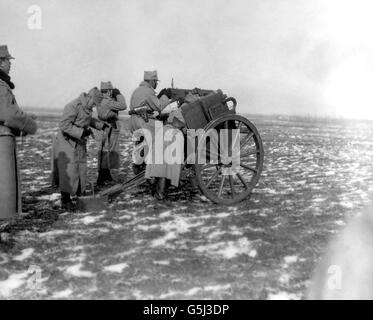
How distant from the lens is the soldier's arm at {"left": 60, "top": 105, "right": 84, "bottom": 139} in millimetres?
6086

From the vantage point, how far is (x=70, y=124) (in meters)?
6.13

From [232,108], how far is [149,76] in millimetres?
1930

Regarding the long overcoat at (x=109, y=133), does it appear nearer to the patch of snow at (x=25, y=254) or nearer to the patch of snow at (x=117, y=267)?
the patch of snow at (x=25, y=254)

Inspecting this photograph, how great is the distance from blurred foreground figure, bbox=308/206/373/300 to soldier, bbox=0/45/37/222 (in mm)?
3495

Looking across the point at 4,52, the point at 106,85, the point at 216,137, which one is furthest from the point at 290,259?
the point at 106,85

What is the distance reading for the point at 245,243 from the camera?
449 centimetres

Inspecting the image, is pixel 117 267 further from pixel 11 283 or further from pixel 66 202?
pixel 66 202

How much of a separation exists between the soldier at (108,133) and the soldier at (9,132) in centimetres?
338

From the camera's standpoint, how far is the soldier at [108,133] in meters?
8.30

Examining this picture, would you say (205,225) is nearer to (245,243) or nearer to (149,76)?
(245,243)

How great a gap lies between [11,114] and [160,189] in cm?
257

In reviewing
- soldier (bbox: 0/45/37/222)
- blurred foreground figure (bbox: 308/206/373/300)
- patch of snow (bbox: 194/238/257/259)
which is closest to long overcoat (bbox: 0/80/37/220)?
soldier (bbox: 0/45/37/222)

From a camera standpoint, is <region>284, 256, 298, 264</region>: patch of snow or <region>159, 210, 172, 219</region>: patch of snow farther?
<region>159, 210, 172, 219</region>: patch of snow

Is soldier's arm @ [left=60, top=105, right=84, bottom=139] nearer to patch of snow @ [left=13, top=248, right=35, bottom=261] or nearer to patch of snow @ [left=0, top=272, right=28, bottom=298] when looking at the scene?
Answer: patch of snow @ [left=13, top=248, right=35, bottom=261]
